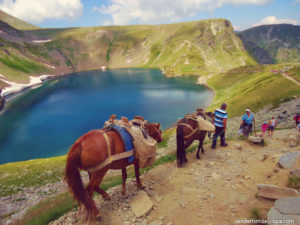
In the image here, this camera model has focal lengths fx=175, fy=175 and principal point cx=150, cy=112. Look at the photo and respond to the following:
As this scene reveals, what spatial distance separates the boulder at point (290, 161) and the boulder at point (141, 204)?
5.75 meters

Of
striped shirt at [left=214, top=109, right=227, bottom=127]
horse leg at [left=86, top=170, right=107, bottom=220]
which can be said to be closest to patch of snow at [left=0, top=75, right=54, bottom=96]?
horse leg at [left=86, top=170, right=107, bottom=220]

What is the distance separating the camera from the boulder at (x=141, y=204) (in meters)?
6.06

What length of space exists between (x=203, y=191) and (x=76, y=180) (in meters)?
4.72

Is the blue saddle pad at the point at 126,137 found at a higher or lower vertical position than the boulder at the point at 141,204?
higher

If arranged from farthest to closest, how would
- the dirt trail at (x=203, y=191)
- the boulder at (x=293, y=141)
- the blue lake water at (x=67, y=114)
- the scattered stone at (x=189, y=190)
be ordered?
1. the blue lake water at (x=67, y=114)
2. the boulder at (x=293, y=141)
3. the scattered stone at (x=189, y=190)
4. the dirt trail at (x=203, y=191)

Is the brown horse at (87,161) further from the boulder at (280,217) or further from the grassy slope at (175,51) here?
the grassy slope at (175,51)

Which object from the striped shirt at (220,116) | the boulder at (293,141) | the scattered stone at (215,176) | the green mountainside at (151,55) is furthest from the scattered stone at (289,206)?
the green mountainside at (151,55)

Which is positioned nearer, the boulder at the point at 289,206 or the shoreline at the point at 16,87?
the boulder at the point at 289,206

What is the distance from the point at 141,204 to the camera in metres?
6.38

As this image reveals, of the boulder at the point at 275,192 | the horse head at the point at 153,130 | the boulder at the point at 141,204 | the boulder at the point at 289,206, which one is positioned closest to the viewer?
the boulder at the point at 289,206

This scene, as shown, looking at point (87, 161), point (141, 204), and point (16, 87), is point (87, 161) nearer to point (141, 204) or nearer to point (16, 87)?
point (141, 204)

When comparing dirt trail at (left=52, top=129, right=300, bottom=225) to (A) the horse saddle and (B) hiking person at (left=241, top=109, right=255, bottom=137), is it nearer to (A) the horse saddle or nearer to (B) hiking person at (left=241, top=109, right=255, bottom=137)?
(A) the horse saddle

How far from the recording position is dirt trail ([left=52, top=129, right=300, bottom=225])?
564 cm

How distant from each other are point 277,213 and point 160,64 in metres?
163
